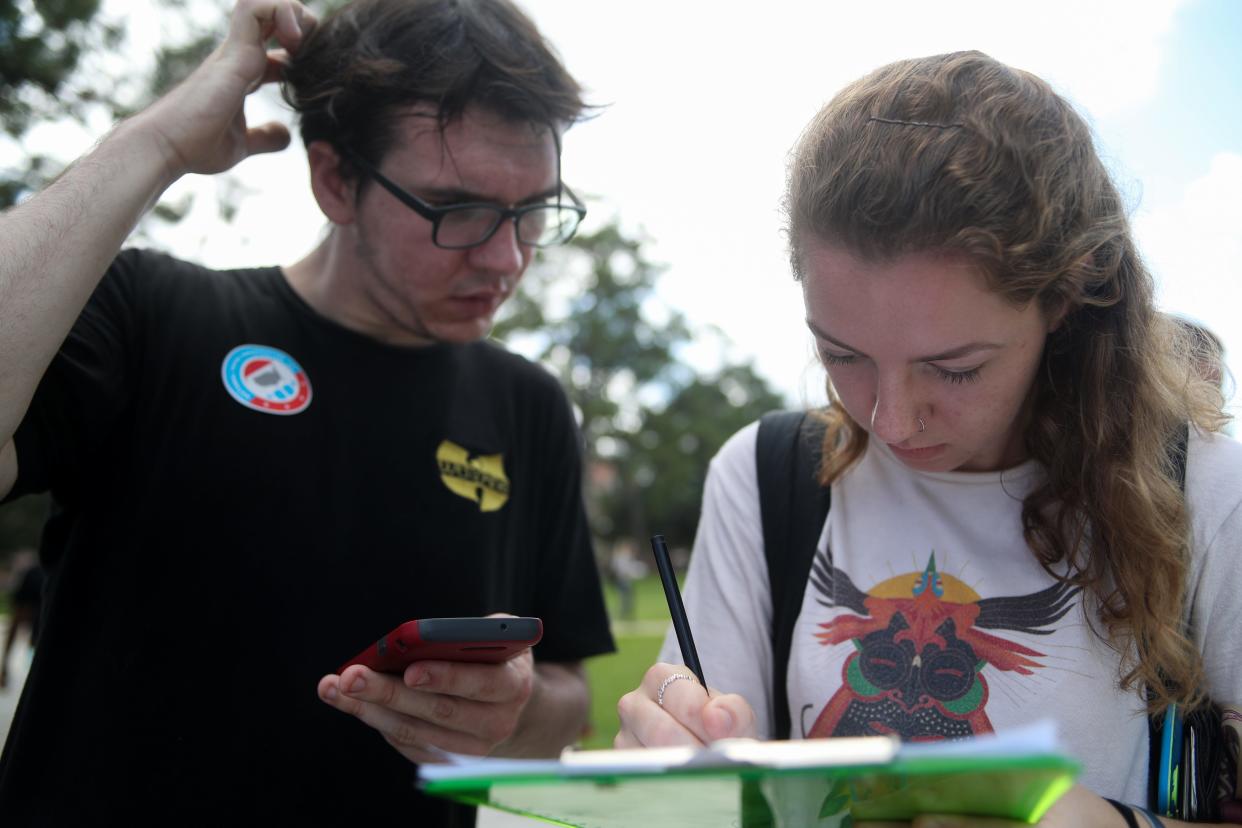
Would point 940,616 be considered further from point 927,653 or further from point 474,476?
point 474,476

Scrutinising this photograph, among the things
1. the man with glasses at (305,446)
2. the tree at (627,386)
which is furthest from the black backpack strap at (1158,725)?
the tree at (627,386)

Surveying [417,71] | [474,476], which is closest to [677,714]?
[474,476]

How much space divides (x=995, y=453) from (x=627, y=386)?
41.7 m

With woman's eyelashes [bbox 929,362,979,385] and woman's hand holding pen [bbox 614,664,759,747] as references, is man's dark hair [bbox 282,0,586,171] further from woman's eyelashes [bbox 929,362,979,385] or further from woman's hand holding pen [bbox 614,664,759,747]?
woman's hand holding pen [bbox 614,664,759,747]

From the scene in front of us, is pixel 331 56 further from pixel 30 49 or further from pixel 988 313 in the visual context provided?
pixel 30 49

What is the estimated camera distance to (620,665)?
19562 millimetres

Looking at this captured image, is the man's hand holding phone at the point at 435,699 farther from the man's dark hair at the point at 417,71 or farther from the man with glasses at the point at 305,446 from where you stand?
the man's dark hair at the point at 417,71

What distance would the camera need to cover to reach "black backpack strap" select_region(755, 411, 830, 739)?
6.30 feet

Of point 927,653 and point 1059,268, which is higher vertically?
point 1059,268

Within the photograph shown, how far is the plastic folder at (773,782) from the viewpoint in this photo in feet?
2.62

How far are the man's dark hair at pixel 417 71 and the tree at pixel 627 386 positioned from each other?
3063 centimetres

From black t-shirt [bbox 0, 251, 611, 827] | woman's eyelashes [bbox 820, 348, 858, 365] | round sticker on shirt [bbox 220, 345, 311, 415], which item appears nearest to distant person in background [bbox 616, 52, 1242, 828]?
woman's eyelashes [bbox 820, 348, 858, 365]

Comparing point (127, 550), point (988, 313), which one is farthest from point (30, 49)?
point (988, 313)

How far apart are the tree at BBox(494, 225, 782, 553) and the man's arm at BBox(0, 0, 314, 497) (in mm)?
30799
